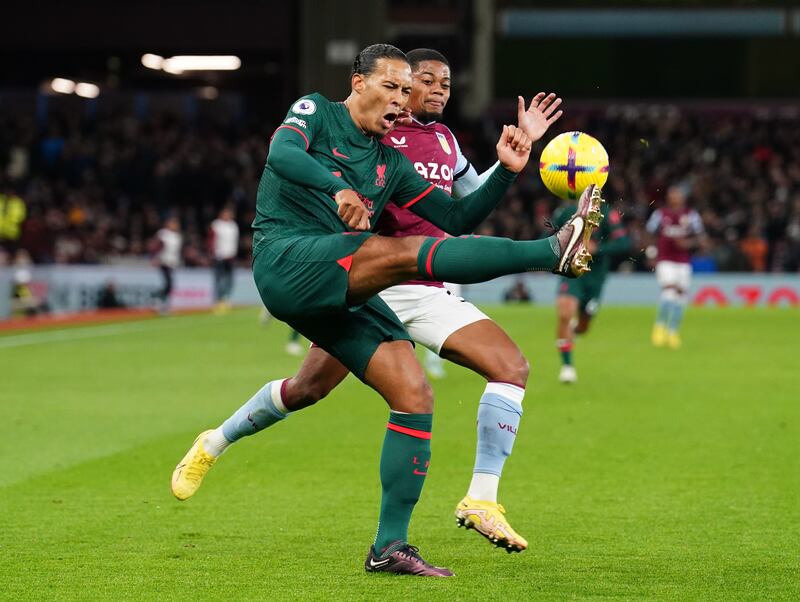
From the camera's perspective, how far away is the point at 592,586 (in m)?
5.46

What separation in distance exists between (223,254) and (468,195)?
72.2 ft

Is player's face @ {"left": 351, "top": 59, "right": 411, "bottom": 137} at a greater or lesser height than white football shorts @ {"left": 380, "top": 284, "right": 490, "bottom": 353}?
greater

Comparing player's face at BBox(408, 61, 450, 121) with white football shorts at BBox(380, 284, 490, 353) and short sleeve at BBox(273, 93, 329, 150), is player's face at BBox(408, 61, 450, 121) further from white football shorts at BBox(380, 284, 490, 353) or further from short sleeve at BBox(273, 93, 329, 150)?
short sleeve at BBox(273, 93, 329, 150)

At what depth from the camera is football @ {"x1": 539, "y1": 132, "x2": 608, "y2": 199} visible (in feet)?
21.2

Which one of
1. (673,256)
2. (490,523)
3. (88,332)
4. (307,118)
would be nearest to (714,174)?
(673,256)

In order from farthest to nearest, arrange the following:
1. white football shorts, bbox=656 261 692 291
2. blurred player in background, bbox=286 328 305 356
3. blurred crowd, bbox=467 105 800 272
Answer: blurred crowd, bbox=467 105 800 272, white football shorts, bbox=656 261 692 291, blurred player in background, bbox=286 328 305 356

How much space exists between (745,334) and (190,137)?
21.2 metres

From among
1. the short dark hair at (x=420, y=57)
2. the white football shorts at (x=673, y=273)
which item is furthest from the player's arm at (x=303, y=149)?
the white football shorts at (x=673, y=273)

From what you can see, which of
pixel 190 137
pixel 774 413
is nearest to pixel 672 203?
pixel 774 413

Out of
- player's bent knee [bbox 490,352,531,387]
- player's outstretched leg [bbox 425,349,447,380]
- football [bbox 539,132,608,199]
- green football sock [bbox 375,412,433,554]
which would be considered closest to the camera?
green football sock [bbox 375,412,433,554]

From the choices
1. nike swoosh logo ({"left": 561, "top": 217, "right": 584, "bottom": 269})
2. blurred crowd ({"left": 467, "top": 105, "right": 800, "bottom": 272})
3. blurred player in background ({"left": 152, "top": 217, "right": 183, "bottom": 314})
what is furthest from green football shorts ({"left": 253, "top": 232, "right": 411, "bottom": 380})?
blurred crowd ({"left": 467, "top": 105, "right": 800, "bottom": 272})

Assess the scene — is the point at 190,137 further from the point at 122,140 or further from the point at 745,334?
the point at 745,334

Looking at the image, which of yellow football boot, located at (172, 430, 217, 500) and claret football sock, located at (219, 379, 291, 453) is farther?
yellow football boot, located at (172, 430, 217, 500)

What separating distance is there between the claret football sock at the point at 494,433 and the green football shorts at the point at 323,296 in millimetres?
559
